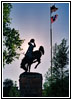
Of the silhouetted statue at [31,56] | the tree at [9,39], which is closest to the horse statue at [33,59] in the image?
the silhouetted statue at [31,56]

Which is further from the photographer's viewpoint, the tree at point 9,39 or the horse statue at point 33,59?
the tree at point 9,39

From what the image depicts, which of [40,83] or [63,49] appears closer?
[40,83]

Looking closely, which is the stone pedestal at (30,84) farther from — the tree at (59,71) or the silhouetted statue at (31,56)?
the tree at (59,71)

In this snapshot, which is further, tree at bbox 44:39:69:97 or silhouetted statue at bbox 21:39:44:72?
tree at bbox 44:39:69:97

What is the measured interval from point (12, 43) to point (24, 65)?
623 centimetres

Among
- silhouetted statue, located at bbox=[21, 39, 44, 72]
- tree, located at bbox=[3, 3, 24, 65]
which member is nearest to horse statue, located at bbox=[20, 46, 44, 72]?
silhouetted statue, located at bbox=[21, 39, 44, 72]

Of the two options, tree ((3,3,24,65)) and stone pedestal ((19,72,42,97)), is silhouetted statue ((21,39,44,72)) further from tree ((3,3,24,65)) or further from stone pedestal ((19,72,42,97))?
tree ((3,3,24,65))

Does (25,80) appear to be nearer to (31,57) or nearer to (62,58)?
(31,57)

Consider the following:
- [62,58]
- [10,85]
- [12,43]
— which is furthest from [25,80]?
[10,85]

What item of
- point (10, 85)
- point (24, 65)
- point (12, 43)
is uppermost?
point (12, 43)

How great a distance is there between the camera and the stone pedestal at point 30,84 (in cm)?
1662

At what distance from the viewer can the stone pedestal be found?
1662 cm

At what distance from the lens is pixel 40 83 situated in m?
16.9

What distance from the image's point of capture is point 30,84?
1672 cm
